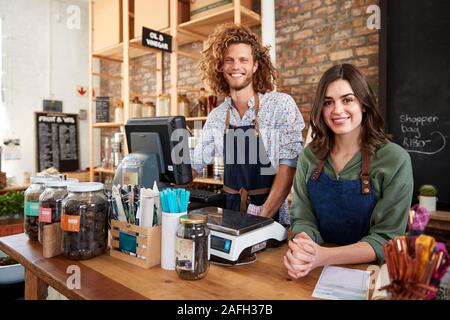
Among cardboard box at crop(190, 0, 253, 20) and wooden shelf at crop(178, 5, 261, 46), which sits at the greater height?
cardboard box at crop(190, 0, 253, 20)

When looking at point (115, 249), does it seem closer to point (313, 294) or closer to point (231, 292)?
point (231, 292)

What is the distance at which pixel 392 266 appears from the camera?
29.4 inches

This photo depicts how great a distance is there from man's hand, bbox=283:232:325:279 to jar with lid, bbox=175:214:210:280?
0.25m

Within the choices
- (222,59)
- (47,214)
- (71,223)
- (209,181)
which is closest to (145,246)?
(71,223)

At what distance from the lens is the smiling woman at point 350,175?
1.28 meters

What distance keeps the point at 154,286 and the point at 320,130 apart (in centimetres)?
95

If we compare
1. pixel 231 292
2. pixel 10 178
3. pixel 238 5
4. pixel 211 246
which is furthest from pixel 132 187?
pixel 10 178

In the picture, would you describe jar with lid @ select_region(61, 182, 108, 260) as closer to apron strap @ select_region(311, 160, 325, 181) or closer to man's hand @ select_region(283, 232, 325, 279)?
man's hand @ select_region(283, 232, 325, 279)

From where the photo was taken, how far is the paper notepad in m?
0.94

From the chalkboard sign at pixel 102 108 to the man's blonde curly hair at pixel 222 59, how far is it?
275 cm

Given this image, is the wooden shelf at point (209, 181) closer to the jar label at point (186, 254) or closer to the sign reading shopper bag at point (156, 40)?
the sign reading shopper bag at point (156, 40)

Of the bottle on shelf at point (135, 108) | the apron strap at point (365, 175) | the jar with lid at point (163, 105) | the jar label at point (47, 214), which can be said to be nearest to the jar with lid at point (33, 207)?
the jar label at point (47, 214)

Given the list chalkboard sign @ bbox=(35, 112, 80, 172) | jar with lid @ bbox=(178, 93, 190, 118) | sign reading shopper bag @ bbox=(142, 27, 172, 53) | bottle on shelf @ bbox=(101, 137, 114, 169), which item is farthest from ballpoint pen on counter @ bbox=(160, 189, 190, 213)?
chalkboard sign @ bbox=(35, 112, 80, 172)

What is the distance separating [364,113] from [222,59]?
3.13ft
